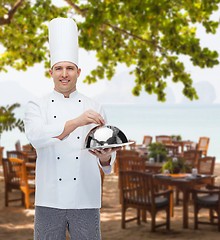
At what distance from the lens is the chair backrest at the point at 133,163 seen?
23.7ft

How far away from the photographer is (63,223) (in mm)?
1885

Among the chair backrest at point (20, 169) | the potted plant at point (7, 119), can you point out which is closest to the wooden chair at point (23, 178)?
the chair backrest at point (20, 169)

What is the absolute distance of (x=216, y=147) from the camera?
34.5 metres

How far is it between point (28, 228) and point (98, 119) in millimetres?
4362

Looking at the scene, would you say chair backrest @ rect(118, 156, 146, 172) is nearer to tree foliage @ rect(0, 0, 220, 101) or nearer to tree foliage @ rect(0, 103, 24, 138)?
tree foliage @ rect(0, 0, 220, 101)

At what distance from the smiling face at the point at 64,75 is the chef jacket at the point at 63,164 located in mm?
→ 83

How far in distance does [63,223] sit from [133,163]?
5519mm

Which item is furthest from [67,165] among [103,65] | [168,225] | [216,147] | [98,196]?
[216,147]

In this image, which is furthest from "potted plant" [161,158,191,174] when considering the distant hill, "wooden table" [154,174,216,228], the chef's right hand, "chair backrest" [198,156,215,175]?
the distant hill

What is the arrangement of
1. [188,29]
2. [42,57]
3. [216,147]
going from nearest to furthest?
[188,29] < [42,57] < [216,147]

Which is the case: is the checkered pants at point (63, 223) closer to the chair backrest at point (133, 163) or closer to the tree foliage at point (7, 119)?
the tree foliage at point (7, 119)

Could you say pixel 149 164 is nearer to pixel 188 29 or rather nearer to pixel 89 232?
pixel 188 29

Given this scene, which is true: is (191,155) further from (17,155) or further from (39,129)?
(39,129)

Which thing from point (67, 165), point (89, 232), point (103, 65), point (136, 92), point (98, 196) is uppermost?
point (103, 65)
